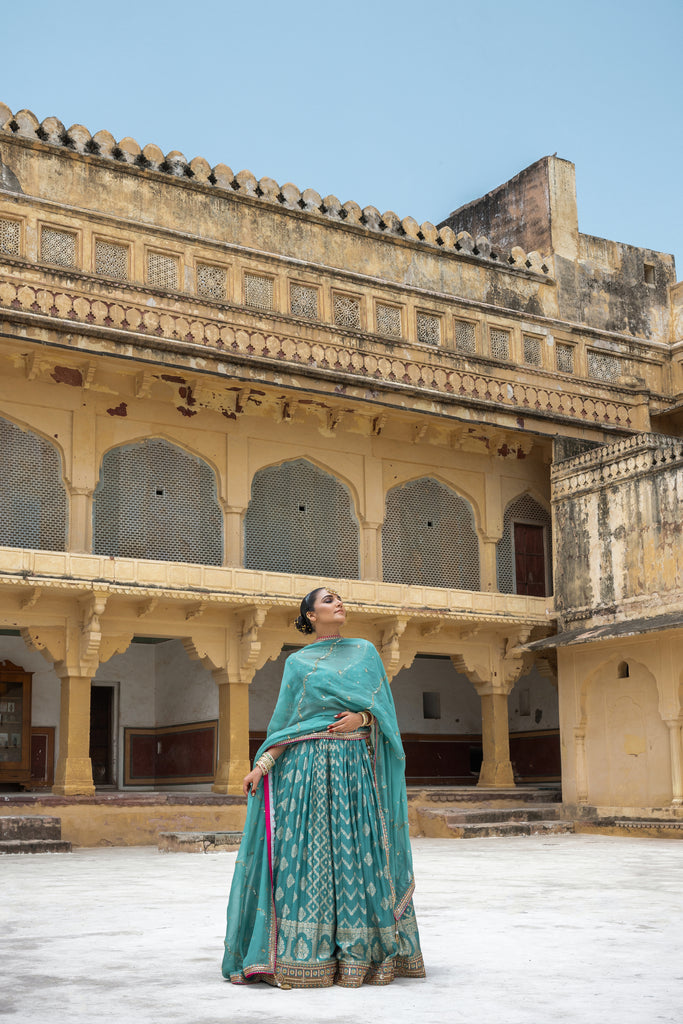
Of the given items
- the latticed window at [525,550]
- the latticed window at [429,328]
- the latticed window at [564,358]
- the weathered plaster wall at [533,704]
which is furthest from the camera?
the weathered plaster wall at [533,704]

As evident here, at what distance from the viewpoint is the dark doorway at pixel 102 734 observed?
16.5 m

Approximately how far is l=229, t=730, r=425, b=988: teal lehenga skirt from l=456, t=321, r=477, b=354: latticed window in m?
13.0

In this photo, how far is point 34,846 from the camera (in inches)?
415

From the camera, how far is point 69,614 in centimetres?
1305

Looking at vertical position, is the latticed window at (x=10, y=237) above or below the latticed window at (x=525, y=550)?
above

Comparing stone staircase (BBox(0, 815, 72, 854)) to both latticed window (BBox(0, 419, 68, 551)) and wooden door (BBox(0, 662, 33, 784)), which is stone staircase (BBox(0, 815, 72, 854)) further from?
wooden door (BBox(0, 662, 33, 784))

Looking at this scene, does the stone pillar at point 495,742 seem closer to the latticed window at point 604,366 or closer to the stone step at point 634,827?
the stone step at point 634,827

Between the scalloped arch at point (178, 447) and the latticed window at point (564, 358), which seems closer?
the scalloped arch at point (178, 447)

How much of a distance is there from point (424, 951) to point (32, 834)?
7.53 meters

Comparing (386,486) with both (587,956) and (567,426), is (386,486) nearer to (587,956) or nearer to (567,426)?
(567,426)

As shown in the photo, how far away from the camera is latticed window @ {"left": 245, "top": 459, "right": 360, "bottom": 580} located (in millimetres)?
14742

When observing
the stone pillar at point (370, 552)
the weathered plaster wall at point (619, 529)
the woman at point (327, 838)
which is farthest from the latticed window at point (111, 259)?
the woman at point (327, 838)

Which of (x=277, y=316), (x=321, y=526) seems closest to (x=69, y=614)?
(x=321, y=526)

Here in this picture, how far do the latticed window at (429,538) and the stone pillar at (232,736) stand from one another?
2.80 meters
